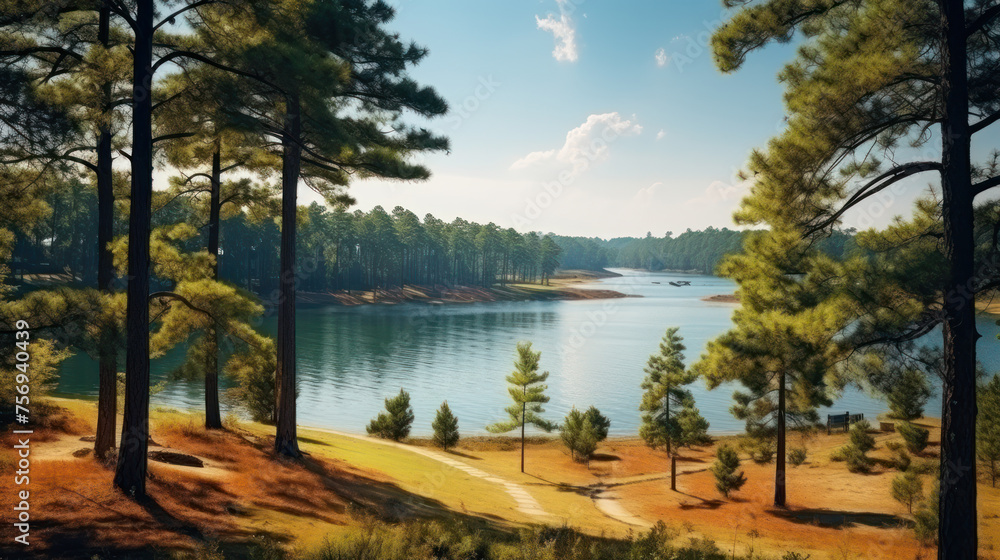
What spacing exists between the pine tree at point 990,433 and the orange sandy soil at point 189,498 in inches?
678

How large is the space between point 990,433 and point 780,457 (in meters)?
6.42

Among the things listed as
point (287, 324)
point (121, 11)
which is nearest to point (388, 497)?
point (287, 324)

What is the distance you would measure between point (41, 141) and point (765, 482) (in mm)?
23883

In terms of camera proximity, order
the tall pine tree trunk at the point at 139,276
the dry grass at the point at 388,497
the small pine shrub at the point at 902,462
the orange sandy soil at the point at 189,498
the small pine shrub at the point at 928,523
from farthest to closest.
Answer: the small pine shrub at the point at 902,462 → the small pine shrub at the point at 928,523 → the tall pine tree trunk at the point at 139,276 → the dry grass at the point at 388,497 → the orange sandy soil at the point at 189,498

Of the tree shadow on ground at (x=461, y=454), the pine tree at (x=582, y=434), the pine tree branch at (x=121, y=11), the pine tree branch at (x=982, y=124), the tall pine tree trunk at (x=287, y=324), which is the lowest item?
the tree shadow on ground at (x=461, y=454)

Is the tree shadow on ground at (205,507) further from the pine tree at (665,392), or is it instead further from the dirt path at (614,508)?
the pine tree at (665,392)

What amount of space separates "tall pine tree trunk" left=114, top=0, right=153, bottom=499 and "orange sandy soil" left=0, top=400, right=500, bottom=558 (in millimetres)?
607

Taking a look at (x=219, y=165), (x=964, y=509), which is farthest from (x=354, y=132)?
(x=964, y=509)

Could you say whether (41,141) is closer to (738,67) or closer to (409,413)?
(738,67)

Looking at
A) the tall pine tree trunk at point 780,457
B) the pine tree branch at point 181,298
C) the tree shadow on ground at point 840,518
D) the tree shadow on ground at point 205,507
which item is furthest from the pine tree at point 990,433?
the pine tree branch at point 181,298

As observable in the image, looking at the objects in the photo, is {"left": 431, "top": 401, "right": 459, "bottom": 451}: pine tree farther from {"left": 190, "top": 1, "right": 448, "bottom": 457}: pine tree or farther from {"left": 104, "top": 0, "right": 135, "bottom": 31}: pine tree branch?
{"left": 104, "top": 0, "right": 135, "bottom": 31}: pine tree branch

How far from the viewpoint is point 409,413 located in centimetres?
2838

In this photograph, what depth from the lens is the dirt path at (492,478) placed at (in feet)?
51.8

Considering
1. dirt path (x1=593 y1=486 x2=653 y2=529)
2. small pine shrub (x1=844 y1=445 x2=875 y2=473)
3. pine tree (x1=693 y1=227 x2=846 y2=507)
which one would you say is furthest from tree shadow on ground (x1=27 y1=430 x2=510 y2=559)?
small pine shrub (x1=844 y1=445 x2=875 y2=473)
